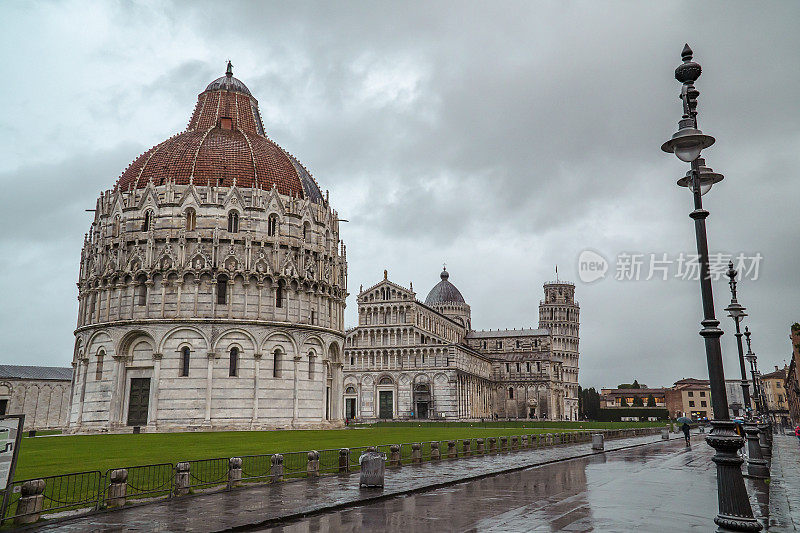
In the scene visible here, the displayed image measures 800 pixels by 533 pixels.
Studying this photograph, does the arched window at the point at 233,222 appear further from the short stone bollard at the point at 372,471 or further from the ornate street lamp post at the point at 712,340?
the ornate street lamp post at the point at 712,340

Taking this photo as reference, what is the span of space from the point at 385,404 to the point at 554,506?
3120 inches

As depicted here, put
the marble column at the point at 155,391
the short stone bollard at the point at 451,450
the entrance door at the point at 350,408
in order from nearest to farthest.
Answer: the short stone bollard at the point at 451,450, the marble column at the point at 155,391, the entrance door at the point at 350,408

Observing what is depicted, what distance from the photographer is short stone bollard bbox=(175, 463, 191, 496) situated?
15.2 metres

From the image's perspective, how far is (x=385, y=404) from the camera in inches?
3617

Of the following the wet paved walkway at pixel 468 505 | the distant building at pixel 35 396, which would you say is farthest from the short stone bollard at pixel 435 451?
the distant building at pixel 35 396

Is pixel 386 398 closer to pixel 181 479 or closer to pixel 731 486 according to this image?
pixel 181 479

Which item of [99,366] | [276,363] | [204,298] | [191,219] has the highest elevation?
[191,219]

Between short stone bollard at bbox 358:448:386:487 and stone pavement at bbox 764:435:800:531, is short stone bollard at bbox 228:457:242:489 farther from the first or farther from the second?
stone pavement at bbox 764:435:800:531

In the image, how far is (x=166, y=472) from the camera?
19266 mm

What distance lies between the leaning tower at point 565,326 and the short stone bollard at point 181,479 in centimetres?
11775

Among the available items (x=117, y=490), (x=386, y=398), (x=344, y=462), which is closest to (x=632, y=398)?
(x=386, y=398)

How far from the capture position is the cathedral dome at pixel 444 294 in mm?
125625

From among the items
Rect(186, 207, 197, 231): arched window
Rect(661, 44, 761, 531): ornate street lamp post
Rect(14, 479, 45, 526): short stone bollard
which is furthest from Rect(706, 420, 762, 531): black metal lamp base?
Rect(186, 207, 197, 231): arched window

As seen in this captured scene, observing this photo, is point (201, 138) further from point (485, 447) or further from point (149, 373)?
point (485, 447)
